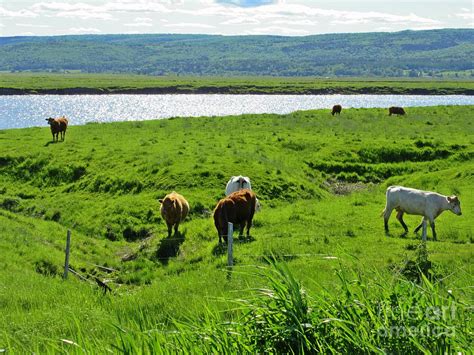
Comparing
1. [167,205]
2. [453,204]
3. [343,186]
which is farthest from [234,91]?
[453,204]

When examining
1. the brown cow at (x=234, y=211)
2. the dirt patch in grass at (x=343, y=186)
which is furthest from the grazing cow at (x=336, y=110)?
the brown cow at (x=234, y=211)

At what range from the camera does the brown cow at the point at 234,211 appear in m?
19.6

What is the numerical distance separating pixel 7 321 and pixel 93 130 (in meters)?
40.5

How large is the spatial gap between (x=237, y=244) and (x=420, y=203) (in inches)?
267

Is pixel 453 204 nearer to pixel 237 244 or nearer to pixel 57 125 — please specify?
pixel 237 244

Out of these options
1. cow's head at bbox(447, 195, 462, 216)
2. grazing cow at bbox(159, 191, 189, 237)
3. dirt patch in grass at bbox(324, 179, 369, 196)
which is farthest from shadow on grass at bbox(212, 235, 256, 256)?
dirt patch in grass at bbox(324, 179, 369, 196)

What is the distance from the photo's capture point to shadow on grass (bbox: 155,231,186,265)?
63.5 feet

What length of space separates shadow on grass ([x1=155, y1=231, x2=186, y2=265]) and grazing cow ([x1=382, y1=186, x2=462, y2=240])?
7.35 meters

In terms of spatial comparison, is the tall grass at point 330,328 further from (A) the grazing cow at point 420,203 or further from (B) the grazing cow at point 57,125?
(B) the grazing cow at point 57,125

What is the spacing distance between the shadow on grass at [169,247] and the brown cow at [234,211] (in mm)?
1658

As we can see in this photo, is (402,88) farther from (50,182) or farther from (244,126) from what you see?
(50,182)

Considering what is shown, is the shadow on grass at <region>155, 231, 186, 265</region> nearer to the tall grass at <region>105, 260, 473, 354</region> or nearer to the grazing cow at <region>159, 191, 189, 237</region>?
the grazing cow at <region>159, 191, 189, 237</region>

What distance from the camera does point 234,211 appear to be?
19.8 m

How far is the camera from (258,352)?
561cm
